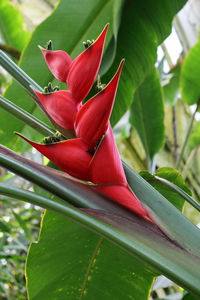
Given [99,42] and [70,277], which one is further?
[70,277]

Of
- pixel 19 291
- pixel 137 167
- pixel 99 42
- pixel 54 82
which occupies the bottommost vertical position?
pixel 19 291

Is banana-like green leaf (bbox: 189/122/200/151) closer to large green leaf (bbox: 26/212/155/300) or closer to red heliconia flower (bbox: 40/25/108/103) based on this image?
large green leaf (bbox: 26/212/155/300)

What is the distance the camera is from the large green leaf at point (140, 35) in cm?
76

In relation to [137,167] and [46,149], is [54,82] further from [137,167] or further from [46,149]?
[137,167]

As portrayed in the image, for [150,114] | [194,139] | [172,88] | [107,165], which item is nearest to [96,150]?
[107,165]

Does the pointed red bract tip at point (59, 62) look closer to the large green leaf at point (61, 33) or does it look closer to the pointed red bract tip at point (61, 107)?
the pointed red bract tip at point (61, 107)

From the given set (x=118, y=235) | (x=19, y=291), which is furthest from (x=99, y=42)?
(x=19, y=291)

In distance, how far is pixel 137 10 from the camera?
77 cm

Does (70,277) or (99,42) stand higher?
(99,42)

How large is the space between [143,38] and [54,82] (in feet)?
0.59

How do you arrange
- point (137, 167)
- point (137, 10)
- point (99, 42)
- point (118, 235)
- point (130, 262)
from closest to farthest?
point (118, 235), point (99, 42), point (130, 262), point (137, 10), point (137, 167)

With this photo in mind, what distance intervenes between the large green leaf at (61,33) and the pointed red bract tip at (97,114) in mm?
432

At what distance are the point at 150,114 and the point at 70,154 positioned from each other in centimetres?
81

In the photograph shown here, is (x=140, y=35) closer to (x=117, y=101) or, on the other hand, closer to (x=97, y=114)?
(x=117, y=101)
